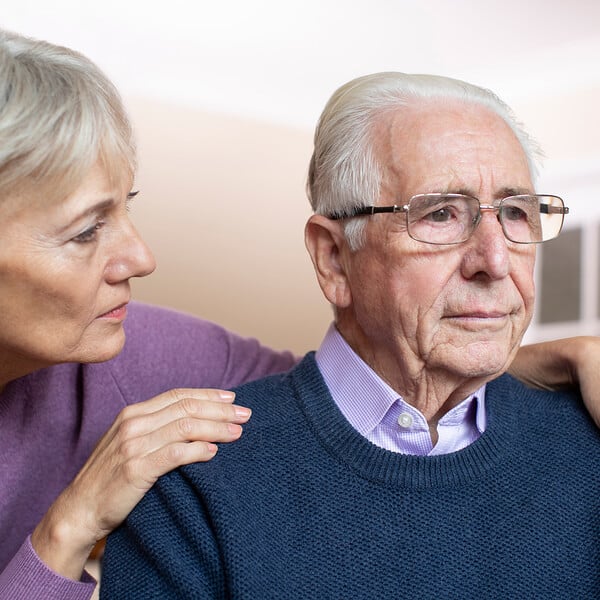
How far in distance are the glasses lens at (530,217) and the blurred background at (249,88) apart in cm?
212

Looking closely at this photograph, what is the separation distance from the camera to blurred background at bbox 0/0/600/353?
3.63 meters

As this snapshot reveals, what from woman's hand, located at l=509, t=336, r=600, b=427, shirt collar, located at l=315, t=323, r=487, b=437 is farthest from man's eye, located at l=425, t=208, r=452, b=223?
woman's hand, located at l=509, t=336, r=600, b=427

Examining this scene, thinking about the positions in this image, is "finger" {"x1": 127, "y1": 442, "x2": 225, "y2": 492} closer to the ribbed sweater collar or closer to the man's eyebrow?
the ribbed sweater collar

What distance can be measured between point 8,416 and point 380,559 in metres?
0.80

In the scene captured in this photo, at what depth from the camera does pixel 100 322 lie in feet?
5.09

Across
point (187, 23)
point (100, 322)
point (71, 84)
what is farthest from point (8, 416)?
point (187, 23)

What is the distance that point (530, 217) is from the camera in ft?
5.21

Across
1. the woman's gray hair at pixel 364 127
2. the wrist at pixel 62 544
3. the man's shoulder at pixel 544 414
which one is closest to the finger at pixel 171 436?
the wrist at pixel 62 544

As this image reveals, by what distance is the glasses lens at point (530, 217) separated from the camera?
1.55 meters

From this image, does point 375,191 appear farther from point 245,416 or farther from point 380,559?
point 380,559

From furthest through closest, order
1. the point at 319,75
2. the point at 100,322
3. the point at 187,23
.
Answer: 1. the point at 319,75
2. the point at 187,23
3. the point at 100,322

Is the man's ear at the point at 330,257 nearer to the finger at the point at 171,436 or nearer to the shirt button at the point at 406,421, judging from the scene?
the shirt button at the point at 406,421

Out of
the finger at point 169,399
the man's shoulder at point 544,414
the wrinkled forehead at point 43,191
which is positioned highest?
the wrinkled forehead at point 43,191

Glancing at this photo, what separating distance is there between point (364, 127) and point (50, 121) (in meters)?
0.55
